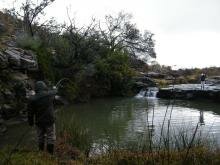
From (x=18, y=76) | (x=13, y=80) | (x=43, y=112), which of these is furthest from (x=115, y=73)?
(x=43, y=112)

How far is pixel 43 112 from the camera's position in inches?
419

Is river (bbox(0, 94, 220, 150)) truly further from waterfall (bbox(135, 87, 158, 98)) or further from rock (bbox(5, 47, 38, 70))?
waterfall (bbox(135, 87, 158, 98))

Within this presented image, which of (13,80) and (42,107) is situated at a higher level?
(13,80)

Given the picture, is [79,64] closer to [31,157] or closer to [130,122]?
[130,122]

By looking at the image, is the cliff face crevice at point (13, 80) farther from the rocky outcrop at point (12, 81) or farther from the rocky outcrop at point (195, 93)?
the rocky outcrop at point (195, 93)

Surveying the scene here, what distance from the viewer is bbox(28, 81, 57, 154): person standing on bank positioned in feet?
34.9

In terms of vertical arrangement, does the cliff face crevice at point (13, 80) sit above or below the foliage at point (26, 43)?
below

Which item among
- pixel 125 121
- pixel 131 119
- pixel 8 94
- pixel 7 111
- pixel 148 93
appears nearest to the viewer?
pixel 7 111

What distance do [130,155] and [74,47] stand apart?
1068 inches

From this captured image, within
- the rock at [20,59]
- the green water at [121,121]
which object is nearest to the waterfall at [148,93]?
the green water at [121,121]

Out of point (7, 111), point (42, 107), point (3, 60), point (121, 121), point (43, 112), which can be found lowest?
point (121, 121)

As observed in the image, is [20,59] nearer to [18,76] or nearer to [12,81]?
[18,76]

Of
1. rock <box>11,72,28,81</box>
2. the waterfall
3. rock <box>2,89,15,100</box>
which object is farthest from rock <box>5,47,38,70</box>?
the waterfall

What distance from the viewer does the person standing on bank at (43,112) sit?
1062cm
